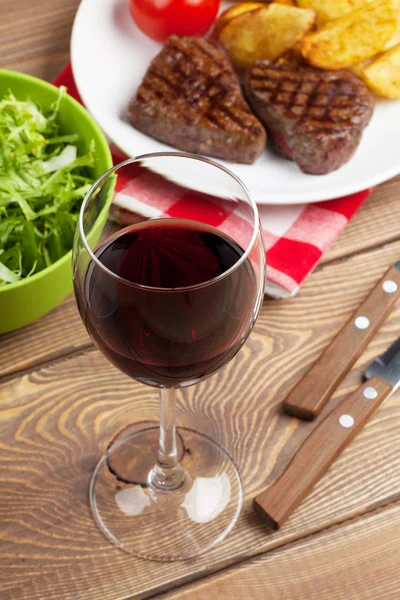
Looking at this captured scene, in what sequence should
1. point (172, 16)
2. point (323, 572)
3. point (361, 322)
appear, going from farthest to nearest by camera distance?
1. point (172, 16)
2. point (361, 322)
3. point (323, 572)

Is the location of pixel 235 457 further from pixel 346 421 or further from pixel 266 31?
pixel 266 31

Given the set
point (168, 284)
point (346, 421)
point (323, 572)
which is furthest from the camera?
point (346, 421)

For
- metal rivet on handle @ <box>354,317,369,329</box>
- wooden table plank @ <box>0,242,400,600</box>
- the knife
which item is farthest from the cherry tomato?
the knife

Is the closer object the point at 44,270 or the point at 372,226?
the point at 44,270

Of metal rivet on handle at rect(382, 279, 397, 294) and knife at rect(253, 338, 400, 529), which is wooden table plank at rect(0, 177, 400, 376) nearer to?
metal rivet on handle at rect(382, 279, 397, 294)

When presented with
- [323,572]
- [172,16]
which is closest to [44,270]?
[323,572]

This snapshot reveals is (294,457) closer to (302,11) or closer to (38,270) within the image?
(38,270)

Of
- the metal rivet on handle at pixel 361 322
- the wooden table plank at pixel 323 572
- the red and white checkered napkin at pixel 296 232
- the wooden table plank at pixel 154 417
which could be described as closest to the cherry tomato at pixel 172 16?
the red and white checkered napkin at pixel 296 232
